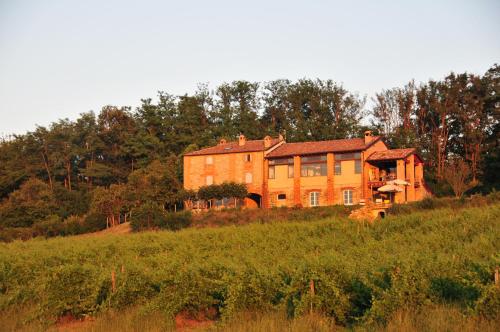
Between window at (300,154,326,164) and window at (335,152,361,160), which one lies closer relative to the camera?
window at (335,152,361,160)

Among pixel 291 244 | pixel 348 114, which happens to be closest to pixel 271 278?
pixel 291 244

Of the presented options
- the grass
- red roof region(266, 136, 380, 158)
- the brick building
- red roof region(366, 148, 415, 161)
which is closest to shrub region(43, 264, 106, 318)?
the grass

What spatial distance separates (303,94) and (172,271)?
45382 millimetres

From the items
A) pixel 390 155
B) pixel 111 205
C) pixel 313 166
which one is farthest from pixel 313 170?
pixel 111 205

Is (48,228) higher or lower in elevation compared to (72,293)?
lower

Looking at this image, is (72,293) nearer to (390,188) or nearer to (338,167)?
(390,188)

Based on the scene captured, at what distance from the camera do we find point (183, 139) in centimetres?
5506

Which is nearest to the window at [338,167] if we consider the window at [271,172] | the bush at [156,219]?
the window at [271,172]

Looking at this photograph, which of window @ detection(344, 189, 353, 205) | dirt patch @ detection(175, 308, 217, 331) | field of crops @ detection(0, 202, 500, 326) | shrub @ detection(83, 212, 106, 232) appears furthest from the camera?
Answer: shrub @ detection(83, 212, 106, 232)

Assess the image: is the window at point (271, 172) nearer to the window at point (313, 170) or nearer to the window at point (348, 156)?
the window at point (313, 170)

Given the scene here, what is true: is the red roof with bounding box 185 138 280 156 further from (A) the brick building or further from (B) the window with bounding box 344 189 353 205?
(B) the window with bounding box 344 189 353 205

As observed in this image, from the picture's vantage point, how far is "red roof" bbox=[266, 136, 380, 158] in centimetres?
3811

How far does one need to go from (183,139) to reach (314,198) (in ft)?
67.2

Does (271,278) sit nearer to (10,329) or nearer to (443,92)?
(10,329)
